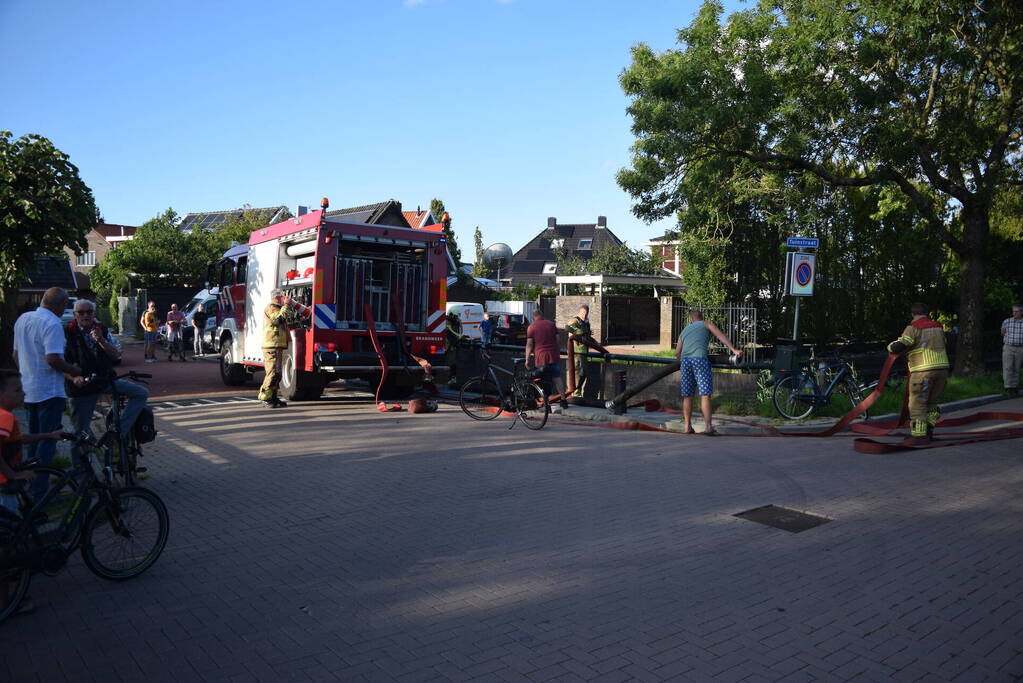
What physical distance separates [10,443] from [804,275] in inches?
427

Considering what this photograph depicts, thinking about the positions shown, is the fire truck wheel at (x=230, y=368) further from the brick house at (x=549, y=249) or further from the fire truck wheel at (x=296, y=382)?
the brick house at (x=549, y=249)

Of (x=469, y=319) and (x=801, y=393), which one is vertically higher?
(x=469, y=319)

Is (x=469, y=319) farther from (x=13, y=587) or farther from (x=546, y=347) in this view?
(x=13, y=587)

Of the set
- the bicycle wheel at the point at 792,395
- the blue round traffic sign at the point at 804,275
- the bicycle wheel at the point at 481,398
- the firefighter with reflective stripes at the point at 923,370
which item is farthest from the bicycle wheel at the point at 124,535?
the blue round traffic sign at the point at 804,275

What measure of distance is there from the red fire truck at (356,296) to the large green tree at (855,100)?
18.6 feet

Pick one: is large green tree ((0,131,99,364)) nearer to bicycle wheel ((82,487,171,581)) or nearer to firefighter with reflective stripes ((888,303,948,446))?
bicycle wheel ((82,487,171,581))

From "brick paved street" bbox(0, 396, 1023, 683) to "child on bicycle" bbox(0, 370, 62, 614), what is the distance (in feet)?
0.92

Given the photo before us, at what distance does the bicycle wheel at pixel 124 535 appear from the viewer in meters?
4.73

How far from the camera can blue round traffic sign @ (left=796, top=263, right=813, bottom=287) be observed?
12180mm

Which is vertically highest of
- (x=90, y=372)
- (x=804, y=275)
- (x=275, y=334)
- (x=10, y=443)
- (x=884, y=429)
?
(x=804, y=275)

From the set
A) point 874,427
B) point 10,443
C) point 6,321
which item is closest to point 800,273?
point 874,427

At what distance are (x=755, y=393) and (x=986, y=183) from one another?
26.9 feet

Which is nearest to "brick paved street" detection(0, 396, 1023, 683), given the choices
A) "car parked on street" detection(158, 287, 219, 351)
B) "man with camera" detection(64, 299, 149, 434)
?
"man with camera" detection(64, 299, 149, 434)

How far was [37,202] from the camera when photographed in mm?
12938
